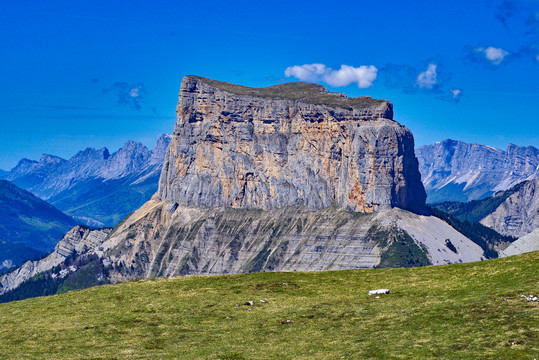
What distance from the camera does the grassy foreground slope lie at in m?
55.4

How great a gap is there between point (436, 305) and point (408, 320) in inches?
212

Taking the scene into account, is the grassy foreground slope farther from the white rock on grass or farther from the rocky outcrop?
the rocky outcrop

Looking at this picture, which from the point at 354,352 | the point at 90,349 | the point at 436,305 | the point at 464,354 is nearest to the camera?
the point at 464,354

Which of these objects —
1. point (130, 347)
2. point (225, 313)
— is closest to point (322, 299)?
point (225, 313)

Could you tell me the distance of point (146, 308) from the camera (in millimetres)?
74750

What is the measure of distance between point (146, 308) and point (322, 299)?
790 inches

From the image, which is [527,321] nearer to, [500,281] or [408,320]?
[408,320]

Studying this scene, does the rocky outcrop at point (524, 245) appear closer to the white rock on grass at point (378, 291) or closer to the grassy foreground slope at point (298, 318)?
the grassy foreground slope at point (298, 318)

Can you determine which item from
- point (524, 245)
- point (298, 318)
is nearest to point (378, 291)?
point (298, 318)

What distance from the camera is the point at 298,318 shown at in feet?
221

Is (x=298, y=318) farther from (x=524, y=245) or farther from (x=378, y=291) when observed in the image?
(x=524, y=245)

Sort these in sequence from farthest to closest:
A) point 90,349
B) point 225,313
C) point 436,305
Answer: point 225,313 → point 436,305 → point 90,349

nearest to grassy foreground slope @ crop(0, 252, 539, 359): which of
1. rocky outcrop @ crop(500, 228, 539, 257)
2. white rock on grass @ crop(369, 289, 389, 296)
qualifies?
white rock on grass @ crop(369, 289, 389, 296)

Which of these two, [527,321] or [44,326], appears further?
[44,326]
